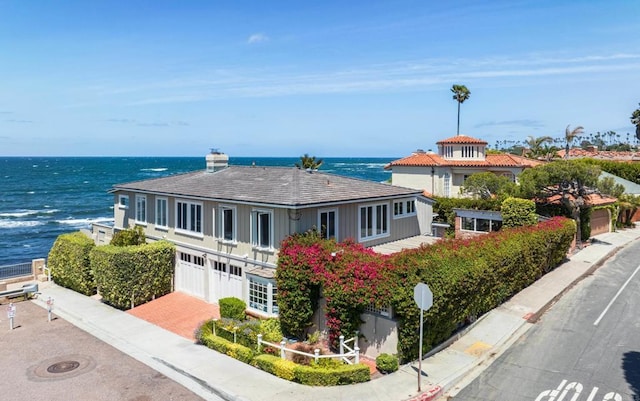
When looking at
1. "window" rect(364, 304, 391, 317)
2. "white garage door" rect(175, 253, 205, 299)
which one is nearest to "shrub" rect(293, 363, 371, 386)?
"window" rect(364, 304, 391, 317)

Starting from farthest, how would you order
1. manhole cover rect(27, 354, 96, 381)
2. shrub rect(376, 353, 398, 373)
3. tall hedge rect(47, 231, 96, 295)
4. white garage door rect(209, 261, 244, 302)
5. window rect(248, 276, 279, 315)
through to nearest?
tall hedge rect(47, 231, 96, 295) < white garage door rect(209, 261, 244, 302) < window rect(248, 276, 279, 315) < manhole cover rect(27, 354, 96, 381) < shrub rect(376, 353, 398, 373)

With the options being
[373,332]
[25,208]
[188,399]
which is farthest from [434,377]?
[25,208]

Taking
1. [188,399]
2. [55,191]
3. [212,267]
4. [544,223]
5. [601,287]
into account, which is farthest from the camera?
[55,191]

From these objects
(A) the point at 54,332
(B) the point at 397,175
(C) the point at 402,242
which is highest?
(B) the point at 397,175

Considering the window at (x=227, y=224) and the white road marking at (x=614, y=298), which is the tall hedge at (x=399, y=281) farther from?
the white road marking at (x=614, y=298)

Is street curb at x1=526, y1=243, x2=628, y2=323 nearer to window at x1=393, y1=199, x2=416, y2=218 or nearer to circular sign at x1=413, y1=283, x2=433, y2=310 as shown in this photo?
window at x1=393, y1=199, x2=416, y2=218

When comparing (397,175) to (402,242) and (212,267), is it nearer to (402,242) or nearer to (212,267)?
(402,242)

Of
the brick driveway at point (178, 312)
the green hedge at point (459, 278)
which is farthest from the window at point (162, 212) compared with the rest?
the green hedge at point (459, 278)

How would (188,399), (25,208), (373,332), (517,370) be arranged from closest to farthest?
(188,399), (517,370), (373,332), (25,208)

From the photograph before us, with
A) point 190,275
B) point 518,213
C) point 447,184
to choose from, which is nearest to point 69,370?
point 190,275
